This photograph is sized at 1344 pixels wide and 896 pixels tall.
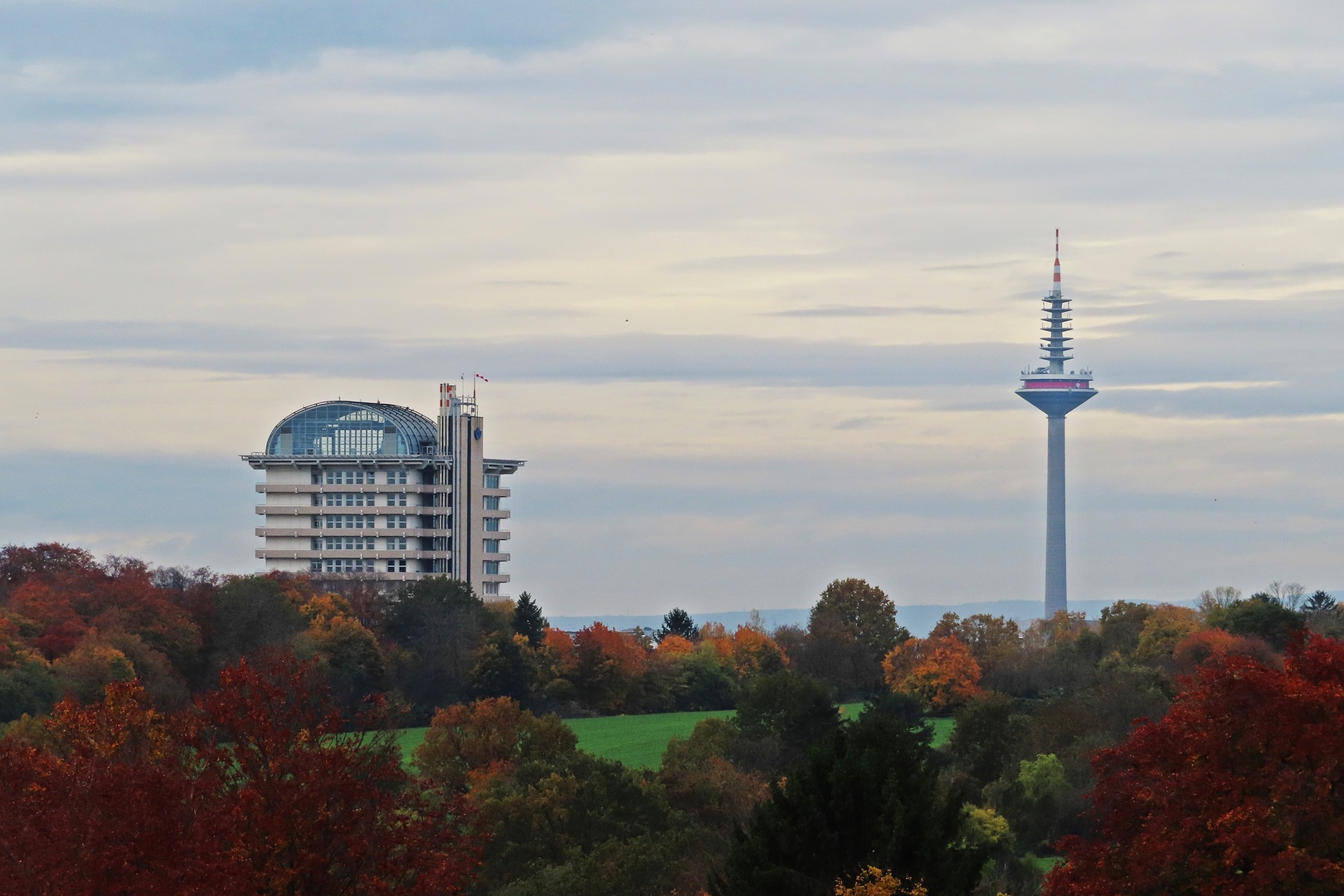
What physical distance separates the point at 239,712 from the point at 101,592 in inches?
3533

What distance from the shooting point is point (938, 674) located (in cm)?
14350

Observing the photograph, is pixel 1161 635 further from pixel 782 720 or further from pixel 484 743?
pixel 484 743

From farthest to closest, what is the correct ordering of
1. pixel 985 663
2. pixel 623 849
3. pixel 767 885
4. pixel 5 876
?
1. pixel 985 663
2. pixel 623 849
3. pixel 767 885
4. pixel 5 876

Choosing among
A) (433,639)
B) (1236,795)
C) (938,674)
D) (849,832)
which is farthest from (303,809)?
(938,674)

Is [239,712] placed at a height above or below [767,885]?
above

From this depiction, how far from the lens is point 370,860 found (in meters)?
37.6

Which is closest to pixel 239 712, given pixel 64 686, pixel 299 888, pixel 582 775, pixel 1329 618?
pixel 299 888

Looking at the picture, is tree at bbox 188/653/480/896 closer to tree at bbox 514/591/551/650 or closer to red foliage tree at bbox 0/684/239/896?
red foliage tree at bbox 0/684/239/896

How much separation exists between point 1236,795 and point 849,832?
974 cm

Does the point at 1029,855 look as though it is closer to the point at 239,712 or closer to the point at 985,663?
the point at 239,712

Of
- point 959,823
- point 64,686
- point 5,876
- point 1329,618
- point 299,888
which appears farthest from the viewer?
point 1329,618

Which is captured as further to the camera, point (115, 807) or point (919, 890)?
point (919, 890)

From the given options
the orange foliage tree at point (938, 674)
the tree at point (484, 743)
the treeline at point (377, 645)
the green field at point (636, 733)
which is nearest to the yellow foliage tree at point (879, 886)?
the tree at point (484, 743)

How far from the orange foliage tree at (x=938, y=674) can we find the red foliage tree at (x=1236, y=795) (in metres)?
97.5
